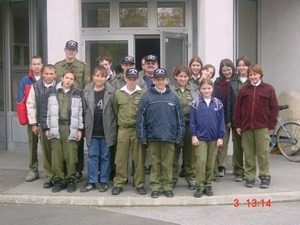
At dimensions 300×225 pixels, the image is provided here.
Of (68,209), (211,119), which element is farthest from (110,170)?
(211,119)

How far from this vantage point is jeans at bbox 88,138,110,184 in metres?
7.53

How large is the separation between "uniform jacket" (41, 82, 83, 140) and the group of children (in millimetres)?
14

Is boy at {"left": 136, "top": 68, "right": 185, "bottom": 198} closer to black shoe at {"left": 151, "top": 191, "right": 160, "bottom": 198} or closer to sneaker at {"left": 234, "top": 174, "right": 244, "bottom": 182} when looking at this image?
black shoe at {"left": 151, "top": 191, "right": 160, "bottom": 198}

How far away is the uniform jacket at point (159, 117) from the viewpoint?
710cm

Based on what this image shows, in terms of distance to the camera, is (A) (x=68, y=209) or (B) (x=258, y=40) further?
(B) (x=258, y=40)

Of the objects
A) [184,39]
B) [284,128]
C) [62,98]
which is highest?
[184,39]

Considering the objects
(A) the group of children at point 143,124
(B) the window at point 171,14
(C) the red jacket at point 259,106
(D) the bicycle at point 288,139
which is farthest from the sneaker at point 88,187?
(B) the window at point 171,14

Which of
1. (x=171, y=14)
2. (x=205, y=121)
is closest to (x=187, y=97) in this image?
(x=205, y=121)

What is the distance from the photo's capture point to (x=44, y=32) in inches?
440

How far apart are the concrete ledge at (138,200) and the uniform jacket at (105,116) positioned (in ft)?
2.76

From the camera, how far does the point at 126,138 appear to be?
7402mm

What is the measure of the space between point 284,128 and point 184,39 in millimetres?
2786

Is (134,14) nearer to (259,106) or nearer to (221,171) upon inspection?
(221,171)

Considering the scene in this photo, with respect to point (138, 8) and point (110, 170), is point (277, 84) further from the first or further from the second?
point (110, 170)
